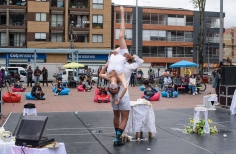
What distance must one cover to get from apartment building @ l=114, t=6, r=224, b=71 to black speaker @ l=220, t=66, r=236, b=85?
41.3m

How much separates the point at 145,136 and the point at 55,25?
45013 millimetres

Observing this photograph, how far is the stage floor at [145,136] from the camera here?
24.8ft

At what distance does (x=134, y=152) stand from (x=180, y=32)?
5507 cm

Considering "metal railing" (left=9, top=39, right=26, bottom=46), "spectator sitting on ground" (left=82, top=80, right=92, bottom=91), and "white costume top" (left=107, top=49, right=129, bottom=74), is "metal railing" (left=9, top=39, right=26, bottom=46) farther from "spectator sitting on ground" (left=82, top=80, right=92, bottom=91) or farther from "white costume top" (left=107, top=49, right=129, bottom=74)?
"white costume top" (left=107, top=49, right=129, bottom=74)

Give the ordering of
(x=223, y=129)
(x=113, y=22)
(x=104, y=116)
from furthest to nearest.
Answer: (x=113, y=22)
(x=104, y=116)
(x=223, y=129)

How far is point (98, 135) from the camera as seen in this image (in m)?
9.16

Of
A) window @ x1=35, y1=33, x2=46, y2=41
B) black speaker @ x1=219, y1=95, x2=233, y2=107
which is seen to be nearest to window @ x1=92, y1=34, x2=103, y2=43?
window @ x1=35, y1=33, x2=46, y2=41

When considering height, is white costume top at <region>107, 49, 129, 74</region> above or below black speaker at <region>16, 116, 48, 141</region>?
above

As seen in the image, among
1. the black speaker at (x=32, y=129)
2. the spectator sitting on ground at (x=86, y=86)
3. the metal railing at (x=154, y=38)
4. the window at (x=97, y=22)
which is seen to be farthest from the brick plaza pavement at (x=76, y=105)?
the metal railing at (x=154, y=38)

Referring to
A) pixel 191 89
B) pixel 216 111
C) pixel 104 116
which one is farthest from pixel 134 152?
pixel 191 89

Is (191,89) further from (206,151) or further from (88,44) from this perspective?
(88,44)

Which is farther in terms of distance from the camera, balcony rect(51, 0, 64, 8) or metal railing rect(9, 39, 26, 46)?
balcony rect(51, 0, 64, 8)

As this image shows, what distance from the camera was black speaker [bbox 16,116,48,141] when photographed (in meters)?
5.10

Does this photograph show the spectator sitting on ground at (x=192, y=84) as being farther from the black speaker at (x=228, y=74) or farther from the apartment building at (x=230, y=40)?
the apartment building at (x=230, y=40)
